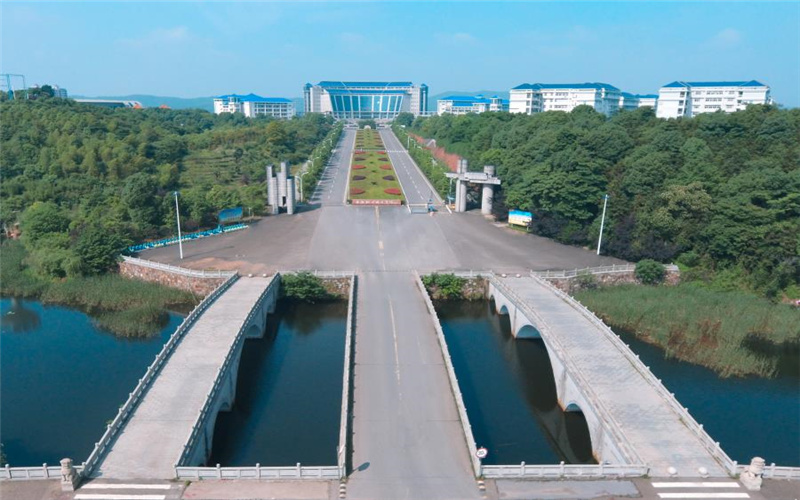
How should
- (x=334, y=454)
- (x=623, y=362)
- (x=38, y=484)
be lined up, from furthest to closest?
(x=623, y=362)
(x=334, y=454)
(x=38, y=484)

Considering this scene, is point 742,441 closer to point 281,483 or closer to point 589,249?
point 281,483

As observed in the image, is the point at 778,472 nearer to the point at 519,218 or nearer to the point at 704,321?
the point at 704,321

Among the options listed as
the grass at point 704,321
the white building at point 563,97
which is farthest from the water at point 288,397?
the white building at point 563,97

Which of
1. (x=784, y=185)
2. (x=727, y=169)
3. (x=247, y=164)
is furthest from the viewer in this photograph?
(x=247, y=164)

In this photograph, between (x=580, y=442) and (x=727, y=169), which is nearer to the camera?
(x=580, y=442)

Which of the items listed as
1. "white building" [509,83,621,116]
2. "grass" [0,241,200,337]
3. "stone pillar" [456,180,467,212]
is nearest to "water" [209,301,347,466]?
"grass" [0,241,200,337]

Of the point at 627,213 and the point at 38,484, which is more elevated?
the point at 627,213

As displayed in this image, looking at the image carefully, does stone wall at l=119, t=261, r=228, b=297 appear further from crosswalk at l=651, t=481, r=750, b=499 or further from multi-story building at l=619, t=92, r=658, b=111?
multi-story building at l=619, t=92, r=658, b=111

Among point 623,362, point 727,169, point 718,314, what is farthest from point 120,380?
point 727,169
